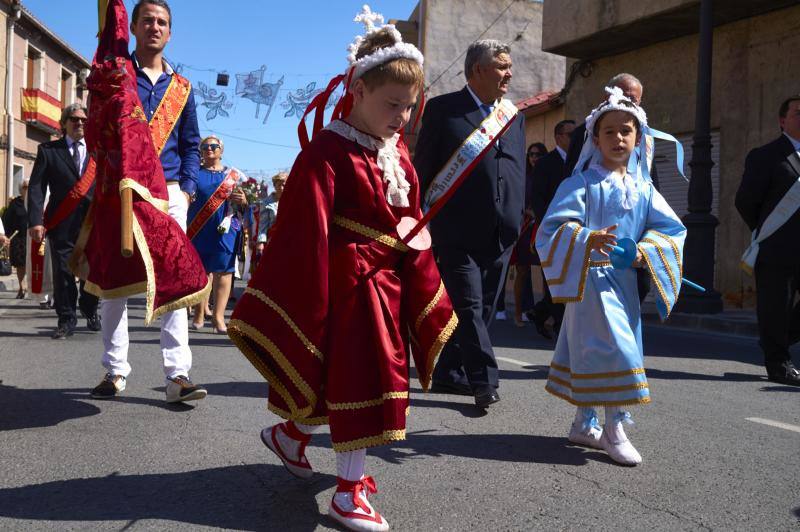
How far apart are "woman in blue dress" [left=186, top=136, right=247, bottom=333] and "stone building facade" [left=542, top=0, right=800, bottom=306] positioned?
346 inches

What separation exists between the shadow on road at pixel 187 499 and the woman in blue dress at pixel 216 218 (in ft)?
17.5

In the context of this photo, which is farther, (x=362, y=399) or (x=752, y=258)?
(x=752, y=258)

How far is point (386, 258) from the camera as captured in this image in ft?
10.1

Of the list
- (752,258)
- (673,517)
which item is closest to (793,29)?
(752,258)

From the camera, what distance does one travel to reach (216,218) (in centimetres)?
888

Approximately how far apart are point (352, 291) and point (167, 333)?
2048 millimetres

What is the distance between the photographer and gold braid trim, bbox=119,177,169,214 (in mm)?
4445

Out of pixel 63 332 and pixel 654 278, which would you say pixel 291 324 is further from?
pixel 63 332

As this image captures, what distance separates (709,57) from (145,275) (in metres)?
9.89

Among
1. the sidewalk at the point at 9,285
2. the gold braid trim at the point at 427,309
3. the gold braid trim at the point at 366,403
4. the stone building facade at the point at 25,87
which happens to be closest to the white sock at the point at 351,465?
the gold braid trim at the point at 366,403

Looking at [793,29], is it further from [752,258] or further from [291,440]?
[291,440]

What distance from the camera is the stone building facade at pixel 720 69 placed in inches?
535

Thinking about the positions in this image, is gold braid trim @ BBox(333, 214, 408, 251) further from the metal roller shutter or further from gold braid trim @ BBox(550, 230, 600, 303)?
the metal roller shutter

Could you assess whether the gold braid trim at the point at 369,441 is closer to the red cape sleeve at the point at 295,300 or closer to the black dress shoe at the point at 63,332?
the red cape sleeve at the point at 295,300
